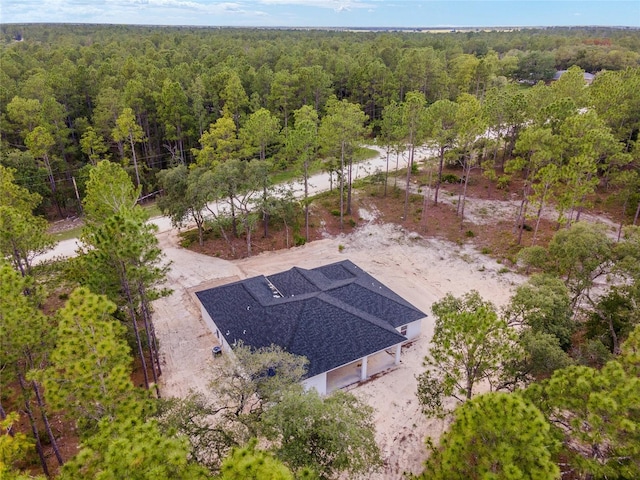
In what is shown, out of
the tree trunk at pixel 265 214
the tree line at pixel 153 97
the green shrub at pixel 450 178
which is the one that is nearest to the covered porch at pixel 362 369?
the tree trunk at pixel 265 214

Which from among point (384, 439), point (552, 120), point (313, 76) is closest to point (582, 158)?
point (552, 120)

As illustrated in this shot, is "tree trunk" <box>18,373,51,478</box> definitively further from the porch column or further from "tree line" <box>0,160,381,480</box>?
the porch column

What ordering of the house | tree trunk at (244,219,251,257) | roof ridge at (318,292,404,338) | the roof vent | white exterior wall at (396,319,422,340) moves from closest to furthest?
the house → roof ridge at (318,292,404,338) → white exterior wall at (396,319,422,340) → the roof vent → tree trunk at (244,219,251,257)

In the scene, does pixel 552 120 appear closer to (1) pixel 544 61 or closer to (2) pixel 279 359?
(2) pixel 279 359

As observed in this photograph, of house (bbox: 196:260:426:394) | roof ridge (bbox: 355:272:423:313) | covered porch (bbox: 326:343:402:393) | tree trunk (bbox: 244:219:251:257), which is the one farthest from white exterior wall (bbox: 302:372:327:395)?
tree trunk (bbox: 244:219:251:257)

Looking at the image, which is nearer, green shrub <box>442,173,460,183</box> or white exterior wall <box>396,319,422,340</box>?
white exterior wall <box>396,319,422,340</box>

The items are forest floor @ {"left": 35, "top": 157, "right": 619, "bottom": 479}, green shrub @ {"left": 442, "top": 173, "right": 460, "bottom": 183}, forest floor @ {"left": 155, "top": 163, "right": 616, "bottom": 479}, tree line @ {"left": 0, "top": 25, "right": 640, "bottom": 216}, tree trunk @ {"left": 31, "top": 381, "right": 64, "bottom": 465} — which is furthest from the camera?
green shrub @ {"left": 442, "top": 173, "right": 460, "bottom": 183}

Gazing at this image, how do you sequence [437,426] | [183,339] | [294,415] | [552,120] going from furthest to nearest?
[552,120]
[183,339]
[437,426]
[294,415]
